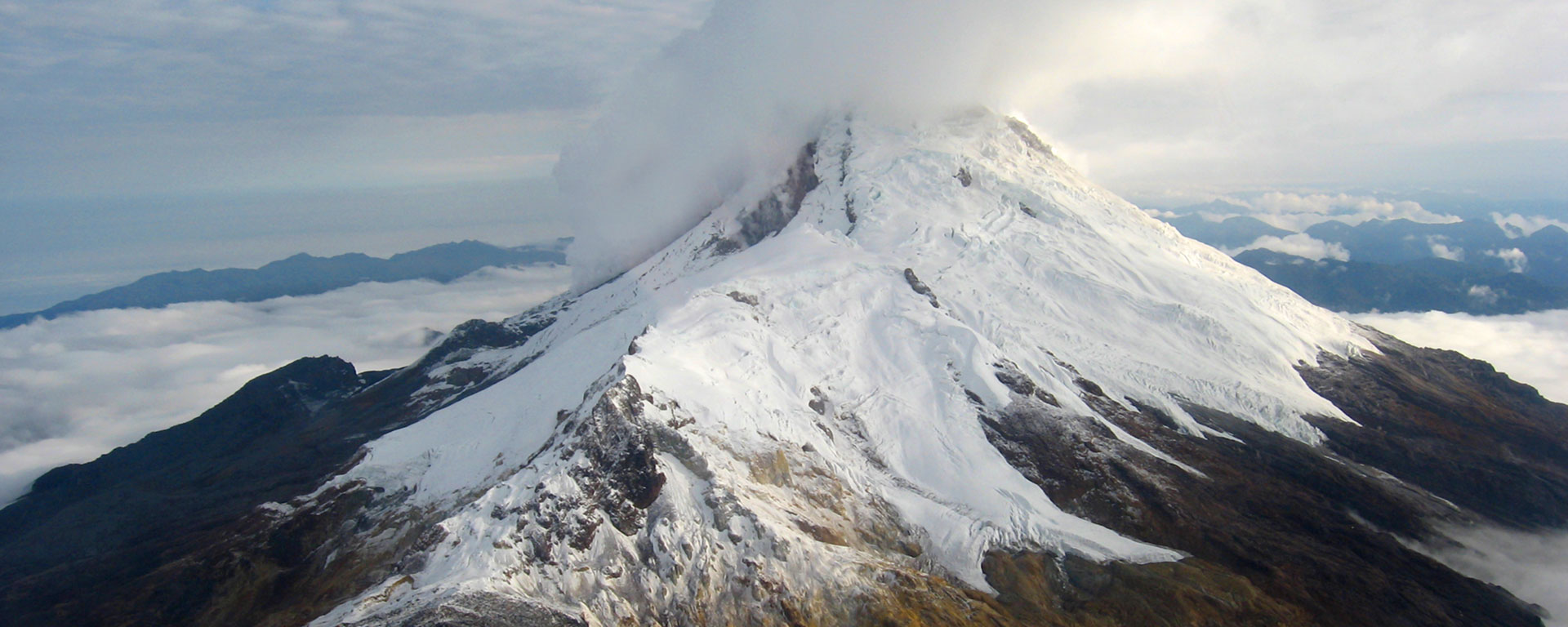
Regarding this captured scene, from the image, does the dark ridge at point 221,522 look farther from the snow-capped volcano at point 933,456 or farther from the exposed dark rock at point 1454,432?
the exposed dark rock at point 1454,432

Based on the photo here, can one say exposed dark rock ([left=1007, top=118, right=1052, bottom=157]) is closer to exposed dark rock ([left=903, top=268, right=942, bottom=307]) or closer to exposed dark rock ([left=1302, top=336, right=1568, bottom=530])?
exposed dark rock ([left=903, top=268, right=942, bottom=307])

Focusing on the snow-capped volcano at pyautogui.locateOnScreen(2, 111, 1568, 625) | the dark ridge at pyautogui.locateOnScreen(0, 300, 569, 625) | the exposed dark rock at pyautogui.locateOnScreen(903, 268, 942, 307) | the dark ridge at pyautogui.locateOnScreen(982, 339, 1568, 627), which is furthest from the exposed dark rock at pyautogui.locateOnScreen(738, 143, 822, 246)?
the dark ridge at pyautogui.locateOnScreen(982, 339, 1568, 627)

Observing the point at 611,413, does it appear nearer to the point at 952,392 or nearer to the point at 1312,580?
the point at 952,392

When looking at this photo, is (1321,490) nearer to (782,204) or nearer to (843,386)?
(843,386)

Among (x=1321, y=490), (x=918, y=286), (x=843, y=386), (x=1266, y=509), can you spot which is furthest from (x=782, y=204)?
(x=1321, y=490)

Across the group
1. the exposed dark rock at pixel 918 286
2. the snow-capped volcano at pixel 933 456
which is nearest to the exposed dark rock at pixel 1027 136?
the snow-capped volcano at pixel 933 456

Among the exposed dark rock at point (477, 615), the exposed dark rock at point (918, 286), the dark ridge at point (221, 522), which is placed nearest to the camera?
the exposed dark rock at point (477, 615)

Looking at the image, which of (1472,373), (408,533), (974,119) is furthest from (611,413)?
(1472,373)
